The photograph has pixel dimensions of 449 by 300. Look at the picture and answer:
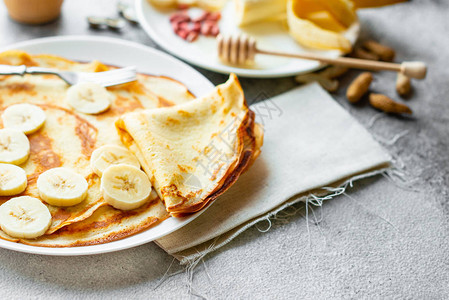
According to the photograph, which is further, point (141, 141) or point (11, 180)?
point (141, 141)

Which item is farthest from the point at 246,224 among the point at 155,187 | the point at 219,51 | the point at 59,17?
the point at 59,17

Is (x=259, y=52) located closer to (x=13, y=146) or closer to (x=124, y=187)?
(x=124, y=187)

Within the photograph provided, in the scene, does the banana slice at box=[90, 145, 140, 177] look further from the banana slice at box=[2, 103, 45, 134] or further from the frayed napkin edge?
the frayed napkin edge

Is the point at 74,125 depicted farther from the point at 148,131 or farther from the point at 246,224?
the point at 246,224

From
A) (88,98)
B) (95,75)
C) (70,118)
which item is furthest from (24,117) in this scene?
(95,75)

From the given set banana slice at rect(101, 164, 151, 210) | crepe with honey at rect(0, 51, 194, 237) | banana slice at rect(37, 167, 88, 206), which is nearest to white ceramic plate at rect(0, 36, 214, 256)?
crepe with honey at rect(0, 51, 194, 237)

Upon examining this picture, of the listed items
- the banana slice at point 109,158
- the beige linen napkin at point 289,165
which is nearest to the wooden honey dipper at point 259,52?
the beige linen napkin at point 289,165

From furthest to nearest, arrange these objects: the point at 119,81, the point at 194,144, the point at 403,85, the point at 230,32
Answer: the point at 230,32 < the point at 403,85 < the point at 119,81 < the point at 194,144

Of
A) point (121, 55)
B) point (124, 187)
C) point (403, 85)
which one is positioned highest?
point (121, 55)
